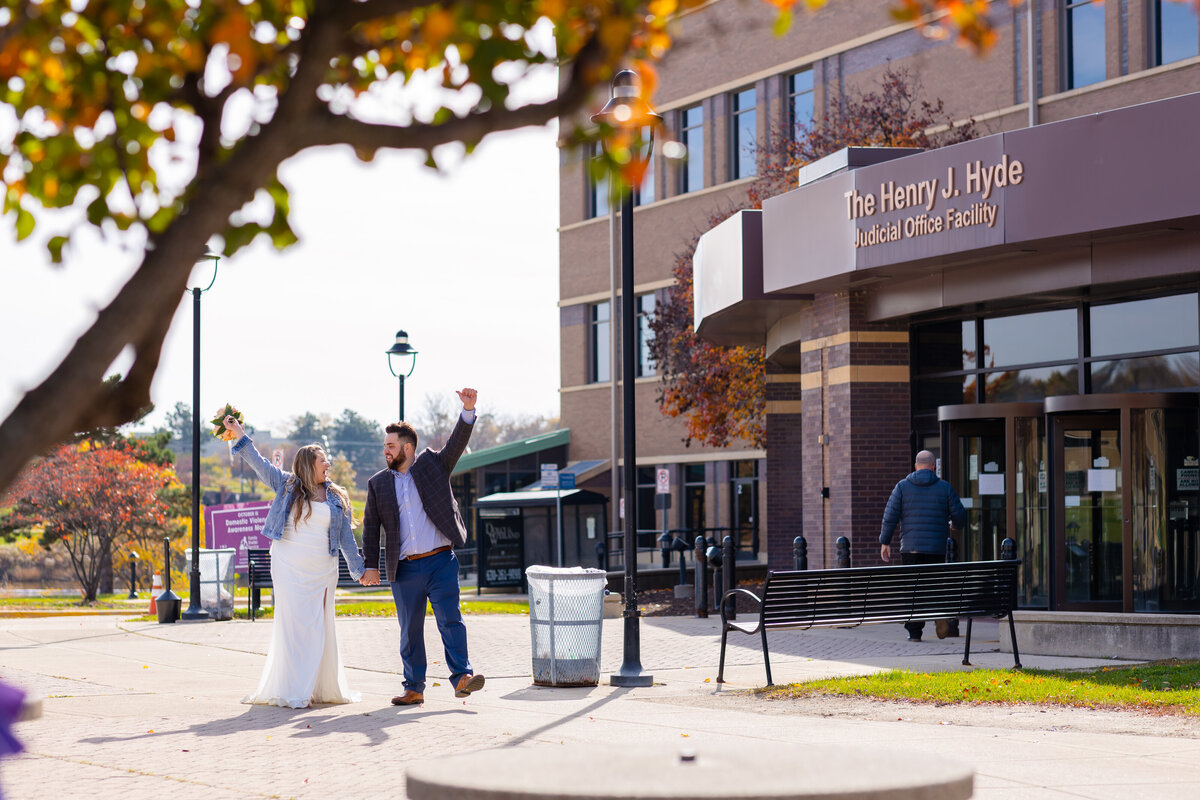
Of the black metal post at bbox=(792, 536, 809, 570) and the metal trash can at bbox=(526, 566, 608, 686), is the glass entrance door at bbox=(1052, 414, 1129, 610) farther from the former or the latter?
the metal trash can at bbox=(526, 566, 608, 686)

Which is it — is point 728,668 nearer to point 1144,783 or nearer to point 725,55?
point 1144,783

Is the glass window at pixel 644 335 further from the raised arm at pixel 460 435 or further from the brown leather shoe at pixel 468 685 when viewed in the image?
the brown leather shoe at pixel 468 685

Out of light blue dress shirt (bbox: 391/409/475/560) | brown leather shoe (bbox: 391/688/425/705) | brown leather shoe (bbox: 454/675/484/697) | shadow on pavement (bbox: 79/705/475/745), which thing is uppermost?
light blue dress shirt (bbox: 391/409/475/560)

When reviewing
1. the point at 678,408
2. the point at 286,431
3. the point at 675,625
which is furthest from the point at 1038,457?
the point at 286,431

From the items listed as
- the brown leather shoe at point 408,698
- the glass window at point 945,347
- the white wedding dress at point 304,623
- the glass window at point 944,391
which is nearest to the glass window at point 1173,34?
the glass window at point 945,347

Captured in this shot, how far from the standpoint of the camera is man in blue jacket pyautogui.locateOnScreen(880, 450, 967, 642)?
1523 cm

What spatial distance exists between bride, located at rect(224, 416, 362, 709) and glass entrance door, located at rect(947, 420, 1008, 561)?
8985 mm

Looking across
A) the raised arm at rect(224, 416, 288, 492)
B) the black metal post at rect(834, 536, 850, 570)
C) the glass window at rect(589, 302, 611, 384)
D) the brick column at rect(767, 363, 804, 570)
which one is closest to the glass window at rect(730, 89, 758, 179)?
the glass window at rect(589, 302, 611, 384)

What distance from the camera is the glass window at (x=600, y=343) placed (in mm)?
40594

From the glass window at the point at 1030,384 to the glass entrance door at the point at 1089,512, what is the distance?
1334 mm

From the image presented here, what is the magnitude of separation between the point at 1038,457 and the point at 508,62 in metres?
14.0

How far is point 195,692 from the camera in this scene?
12.0 m

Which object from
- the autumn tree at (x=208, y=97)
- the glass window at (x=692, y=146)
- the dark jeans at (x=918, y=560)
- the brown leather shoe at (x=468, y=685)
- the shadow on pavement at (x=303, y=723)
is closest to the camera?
the autumn tree at (x=208, y=97)

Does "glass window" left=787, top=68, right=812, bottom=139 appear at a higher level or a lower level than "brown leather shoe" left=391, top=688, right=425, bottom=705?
higher
